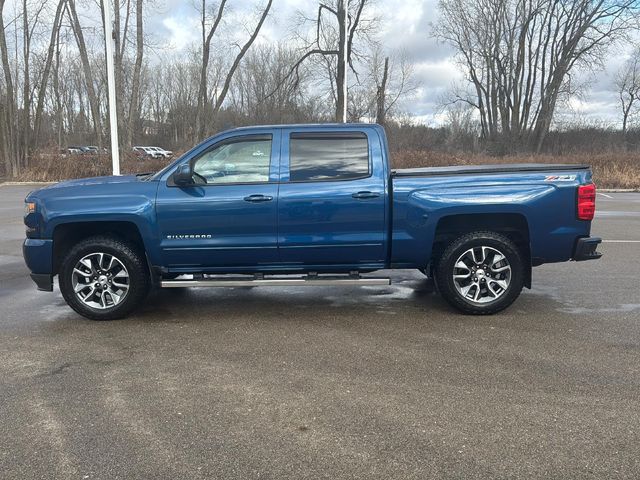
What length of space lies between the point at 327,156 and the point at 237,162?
936 mm

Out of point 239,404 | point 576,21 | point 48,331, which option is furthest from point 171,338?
point 576,21

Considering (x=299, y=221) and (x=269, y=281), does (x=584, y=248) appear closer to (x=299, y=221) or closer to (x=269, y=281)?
(x=299, y=221)

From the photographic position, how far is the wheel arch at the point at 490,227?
218 inches

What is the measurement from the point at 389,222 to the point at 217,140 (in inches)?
77.7

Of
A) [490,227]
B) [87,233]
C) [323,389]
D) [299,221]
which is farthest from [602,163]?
[323,389]

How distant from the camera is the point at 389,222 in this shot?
213 inches

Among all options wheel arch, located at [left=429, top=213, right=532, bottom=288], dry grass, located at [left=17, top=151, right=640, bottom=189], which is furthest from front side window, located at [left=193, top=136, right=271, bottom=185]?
dry grass, located at [left=17, top=151, right=640, bottom=189]

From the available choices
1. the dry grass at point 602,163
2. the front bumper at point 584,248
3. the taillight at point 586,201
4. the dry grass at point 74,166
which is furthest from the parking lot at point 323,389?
the dry grass at point 74,166

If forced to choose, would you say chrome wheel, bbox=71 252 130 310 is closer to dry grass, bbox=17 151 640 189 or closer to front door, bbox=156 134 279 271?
front door, bbox=156 134 279 271

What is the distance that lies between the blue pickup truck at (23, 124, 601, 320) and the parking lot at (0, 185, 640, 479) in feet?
1.44

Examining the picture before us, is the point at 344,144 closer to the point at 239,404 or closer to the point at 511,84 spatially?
the point at 239,404

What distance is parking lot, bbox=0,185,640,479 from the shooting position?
296 centimetres

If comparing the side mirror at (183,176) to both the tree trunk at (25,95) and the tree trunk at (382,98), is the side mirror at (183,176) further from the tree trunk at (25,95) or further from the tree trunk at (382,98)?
the tree trunk at (382,98)

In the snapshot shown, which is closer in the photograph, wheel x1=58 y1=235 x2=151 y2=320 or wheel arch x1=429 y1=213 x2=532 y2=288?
wheel x1=58 y1=235 x2=151 y2=320
